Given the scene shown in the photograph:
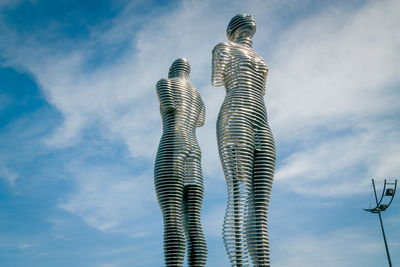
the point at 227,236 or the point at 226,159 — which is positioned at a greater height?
the point at 226,159

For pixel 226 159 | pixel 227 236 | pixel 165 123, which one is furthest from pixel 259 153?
pixel 165 123

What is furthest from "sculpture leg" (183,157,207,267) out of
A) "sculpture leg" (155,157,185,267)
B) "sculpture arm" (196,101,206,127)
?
"sculpture arm" (196,101,206,127)

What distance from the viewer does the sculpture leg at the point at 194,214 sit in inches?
739

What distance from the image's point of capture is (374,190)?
24.0 metres

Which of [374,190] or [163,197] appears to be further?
[374,190]

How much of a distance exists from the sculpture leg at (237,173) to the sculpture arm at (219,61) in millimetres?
2732

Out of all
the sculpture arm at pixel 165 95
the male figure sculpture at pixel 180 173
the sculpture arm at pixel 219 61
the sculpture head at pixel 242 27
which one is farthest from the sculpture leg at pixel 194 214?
the sculpture head at pixel 242 27

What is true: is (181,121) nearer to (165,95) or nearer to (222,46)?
(165,95)

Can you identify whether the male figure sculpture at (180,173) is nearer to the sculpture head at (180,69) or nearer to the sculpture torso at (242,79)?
the sculpture head at (180,69)

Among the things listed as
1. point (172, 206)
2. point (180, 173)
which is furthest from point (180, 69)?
point (172, 206)

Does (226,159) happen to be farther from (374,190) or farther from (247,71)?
(374,190)

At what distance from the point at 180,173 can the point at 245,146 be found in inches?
175

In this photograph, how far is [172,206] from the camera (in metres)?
18.9

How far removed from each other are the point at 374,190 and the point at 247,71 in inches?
454
